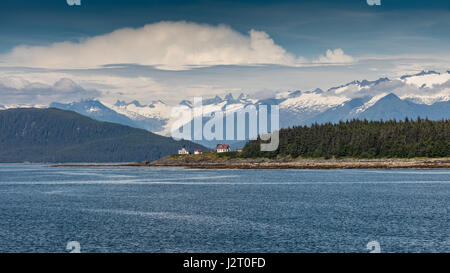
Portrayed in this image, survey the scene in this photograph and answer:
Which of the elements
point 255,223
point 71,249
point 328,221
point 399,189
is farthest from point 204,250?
Answer: point 399,189

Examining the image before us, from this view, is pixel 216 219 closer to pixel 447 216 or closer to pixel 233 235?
pixel 233 235

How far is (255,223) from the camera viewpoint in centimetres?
7069

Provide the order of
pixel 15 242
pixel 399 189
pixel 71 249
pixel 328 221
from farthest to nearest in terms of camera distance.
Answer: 1. pixel 399 189
2. pixel 328 221
3. pixel 15 242
4. pixel 71 249

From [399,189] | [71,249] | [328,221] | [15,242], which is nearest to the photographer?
[71,249]

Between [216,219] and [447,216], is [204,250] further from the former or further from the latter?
[447,216]

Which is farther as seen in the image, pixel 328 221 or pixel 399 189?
pixel 399 189

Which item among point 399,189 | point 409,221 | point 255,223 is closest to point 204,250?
point 255,223

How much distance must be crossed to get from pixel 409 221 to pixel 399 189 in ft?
185

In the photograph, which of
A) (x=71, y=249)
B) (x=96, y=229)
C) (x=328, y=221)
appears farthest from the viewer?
(x=328, y=221)
